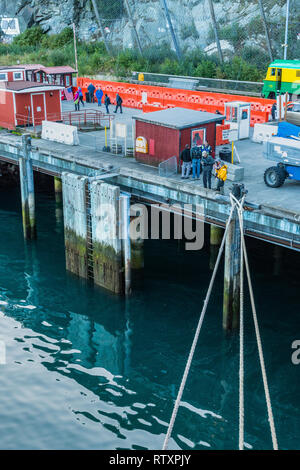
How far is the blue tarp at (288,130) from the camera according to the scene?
25250 mm

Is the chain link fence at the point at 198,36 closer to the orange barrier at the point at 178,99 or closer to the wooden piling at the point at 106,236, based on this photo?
the orange barrier at the point at 178,99

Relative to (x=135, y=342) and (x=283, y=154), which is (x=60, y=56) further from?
(x=135, y=342)

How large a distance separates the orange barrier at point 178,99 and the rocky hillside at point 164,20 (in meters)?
13.9

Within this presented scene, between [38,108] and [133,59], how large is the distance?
23.8 meters

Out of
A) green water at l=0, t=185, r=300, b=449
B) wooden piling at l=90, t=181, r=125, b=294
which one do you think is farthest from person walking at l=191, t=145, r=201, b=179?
green water at l=0, t=185, r=300, b=449

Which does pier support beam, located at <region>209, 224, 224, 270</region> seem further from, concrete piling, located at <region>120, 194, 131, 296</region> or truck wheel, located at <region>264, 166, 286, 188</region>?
concrete piling, located at <region>120, 194, 131, 296</region>

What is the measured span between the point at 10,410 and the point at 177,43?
46163mm

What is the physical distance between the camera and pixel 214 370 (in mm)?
20000

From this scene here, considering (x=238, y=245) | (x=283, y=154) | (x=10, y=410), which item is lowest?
(x=10, y=410)

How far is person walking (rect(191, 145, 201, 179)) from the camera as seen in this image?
84.7ft

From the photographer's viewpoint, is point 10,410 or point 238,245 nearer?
point 10,410

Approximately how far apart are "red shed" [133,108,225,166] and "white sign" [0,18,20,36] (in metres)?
54.6

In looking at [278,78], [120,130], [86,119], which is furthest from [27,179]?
→ [278,78]
